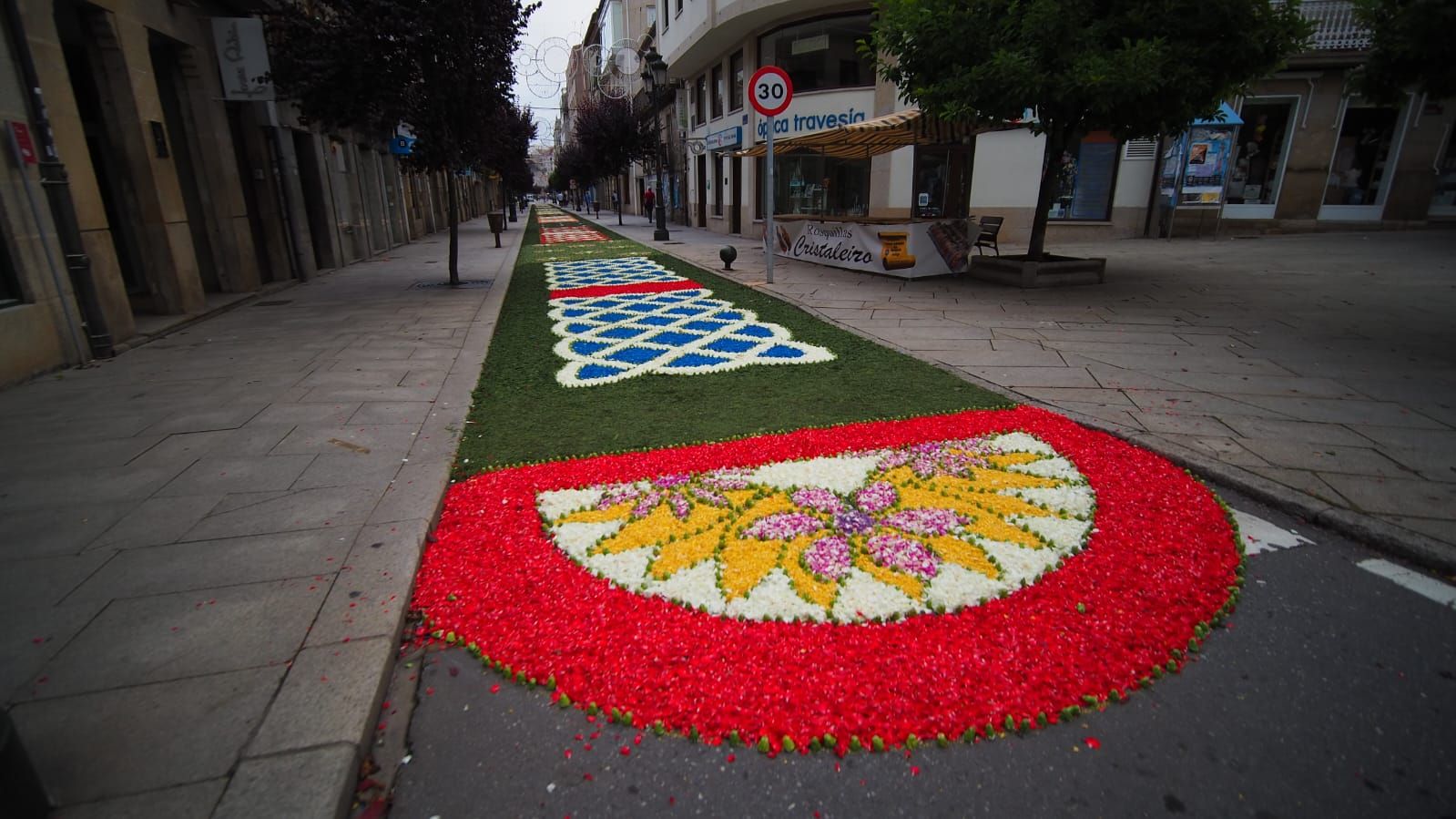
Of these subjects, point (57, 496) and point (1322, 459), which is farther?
point (1322, 459)

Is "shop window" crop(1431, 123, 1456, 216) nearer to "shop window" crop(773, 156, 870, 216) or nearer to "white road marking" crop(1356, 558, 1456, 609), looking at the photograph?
"shop window" crop(773, 156, 870, 216)

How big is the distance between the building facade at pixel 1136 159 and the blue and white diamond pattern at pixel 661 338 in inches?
441

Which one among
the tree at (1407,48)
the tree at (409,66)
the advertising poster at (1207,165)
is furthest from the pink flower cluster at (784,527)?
the advertising poster at (1207,165)

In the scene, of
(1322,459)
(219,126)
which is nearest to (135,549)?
(1322,459)

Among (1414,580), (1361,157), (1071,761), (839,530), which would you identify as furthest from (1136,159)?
(1071,761)

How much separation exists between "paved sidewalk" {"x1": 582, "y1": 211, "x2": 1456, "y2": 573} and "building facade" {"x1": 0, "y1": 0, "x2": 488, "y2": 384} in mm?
7415

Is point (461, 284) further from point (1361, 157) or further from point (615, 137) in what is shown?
point (1361, 157)

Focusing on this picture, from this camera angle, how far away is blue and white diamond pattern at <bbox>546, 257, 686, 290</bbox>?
11609mm

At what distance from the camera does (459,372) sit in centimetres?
567

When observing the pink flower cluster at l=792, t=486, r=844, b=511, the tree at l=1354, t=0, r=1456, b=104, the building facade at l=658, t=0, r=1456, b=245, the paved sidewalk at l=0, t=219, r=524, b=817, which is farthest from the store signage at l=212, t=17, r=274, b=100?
the building facade at l=658, t=0, r=1456, b=245

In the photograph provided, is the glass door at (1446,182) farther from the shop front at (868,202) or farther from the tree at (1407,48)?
the tree at (1407,48)

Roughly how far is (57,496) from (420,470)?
1719 mm

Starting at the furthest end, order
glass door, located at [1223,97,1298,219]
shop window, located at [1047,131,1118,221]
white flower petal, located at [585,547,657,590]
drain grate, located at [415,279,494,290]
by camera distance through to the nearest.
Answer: glass door, located at [1223,97,1298,219], shop window, located at [1047,131,1118,221], drain grate, located at [415,279,494,290], white flower petal, located at [585,547,657,590]

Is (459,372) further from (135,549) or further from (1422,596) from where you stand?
(1422,596)
